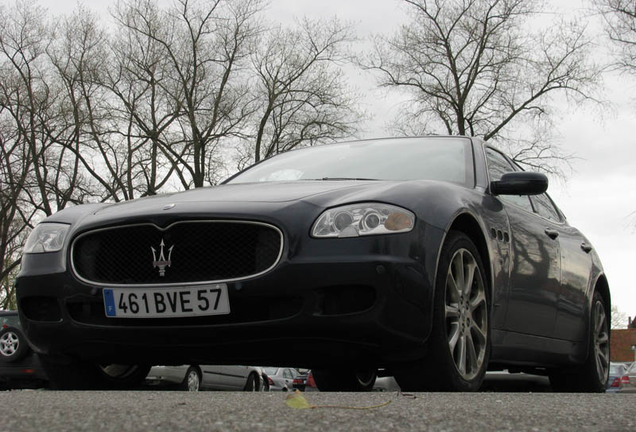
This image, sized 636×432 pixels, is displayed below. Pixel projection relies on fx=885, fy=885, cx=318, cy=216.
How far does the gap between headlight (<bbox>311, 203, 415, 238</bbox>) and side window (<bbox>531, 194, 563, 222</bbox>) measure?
2293 millimetres

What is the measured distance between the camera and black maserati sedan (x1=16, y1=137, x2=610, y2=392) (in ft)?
12.0

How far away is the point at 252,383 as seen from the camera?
16922 mm

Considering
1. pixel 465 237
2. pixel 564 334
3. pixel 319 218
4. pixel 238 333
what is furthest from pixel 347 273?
pixel 564 334

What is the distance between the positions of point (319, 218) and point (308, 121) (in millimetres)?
23396

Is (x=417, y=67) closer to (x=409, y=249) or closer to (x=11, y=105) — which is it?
(x=11, y=105)

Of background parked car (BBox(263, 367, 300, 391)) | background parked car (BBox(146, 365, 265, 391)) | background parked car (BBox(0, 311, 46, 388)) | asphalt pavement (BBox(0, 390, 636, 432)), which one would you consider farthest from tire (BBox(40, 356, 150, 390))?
background parked car (BBox(263, 367, 300, 391))

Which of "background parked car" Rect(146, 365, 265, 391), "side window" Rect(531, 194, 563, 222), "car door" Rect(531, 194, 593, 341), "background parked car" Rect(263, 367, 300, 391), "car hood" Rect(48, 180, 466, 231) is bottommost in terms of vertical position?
"background parked car" Rect(263, 367, 300, 391)

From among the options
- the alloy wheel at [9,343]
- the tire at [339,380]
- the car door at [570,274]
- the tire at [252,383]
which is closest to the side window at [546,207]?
the car door at [570,274]

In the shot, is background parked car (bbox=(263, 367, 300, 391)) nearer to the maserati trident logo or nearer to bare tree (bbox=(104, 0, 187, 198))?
bare tree (bbox=(104, 0, 187, 198))

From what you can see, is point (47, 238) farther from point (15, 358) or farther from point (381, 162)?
point (15, 358)

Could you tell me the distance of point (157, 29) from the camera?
25.6 m

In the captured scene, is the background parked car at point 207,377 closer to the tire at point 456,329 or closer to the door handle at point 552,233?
the door handle at point 552,233

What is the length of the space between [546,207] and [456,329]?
7.70ft

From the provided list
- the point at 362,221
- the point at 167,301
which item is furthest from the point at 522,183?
the point at 167,301
